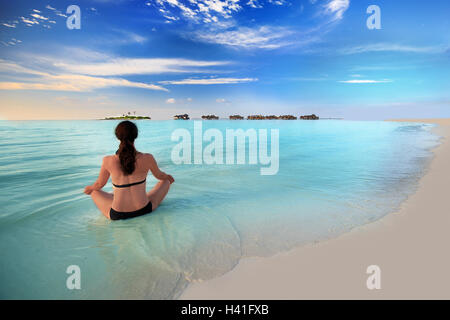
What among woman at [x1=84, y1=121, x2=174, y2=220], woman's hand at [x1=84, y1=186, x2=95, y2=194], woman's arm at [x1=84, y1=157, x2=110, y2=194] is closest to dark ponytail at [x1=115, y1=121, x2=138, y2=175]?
woman at [x1=84, y1=121, x2=174, y2=220]

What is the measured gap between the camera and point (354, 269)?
2938mm

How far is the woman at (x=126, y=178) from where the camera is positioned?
3.80 meters

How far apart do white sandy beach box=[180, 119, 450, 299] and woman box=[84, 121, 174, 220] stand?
224 cm

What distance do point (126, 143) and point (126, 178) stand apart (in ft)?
2.26

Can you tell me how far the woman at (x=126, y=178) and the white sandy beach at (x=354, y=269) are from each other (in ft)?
7.35

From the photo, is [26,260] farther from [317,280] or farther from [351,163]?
[351,163]

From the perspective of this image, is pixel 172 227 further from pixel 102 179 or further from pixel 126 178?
pixel 102 179

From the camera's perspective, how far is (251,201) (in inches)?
222

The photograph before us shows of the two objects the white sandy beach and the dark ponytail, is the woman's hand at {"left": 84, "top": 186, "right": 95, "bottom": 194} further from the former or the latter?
the white sandy beach

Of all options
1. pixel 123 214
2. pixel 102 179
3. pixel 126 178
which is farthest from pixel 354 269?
pixel 102 179

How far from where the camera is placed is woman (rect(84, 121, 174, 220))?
Result: 150 inches

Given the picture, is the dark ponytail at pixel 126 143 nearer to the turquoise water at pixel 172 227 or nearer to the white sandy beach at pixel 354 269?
the turquoise water at pixel 172 227
